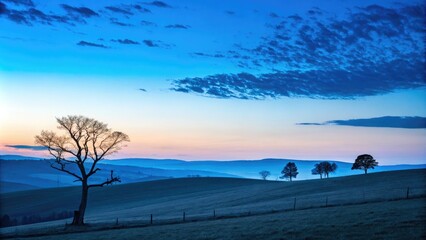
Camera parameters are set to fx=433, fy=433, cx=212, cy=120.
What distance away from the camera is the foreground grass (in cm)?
2621

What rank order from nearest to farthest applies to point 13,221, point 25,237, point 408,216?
point 408,216, point 25,237, point 13,221

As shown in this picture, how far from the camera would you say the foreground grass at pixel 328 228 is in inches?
1032

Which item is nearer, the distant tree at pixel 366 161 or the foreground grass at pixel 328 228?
the foreground grass at pixel 328 228

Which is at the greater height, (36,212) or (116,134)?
(116,134)

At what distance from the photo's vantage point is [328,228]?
29.0m

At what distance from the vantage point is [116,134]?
53.2m

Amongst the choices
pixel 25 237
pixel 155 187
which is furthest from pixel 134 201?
pixel 25 237

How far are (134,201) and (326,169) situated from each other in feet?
221

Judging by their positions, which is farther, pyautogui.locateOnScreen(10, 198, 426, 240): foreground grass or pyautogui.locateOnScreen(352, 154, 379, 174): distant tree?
pyautogui.locateOnScreen(352, 154, 379, 174): distant tree

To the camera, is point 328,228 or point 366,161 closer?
point 328,228

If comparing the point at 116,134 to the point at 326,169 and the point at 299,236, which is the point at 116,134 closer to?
the point at 299,236

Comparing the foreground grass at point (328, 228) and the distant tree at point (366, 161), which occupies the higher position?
the distant tree at point (366, 161)

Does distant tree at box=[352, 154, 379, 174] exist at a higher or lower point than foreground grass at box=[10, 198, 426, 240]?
higher

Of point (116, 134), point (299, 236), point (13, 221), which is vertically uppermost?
point (116, 134)
